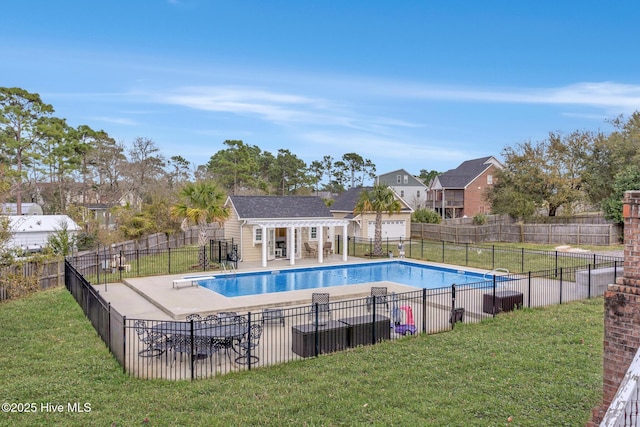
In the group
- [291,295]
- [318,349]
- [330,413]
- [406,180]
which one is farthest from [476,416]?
[406,180]

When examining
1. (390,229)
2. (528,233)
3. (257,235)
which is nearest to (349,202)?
(390,229)

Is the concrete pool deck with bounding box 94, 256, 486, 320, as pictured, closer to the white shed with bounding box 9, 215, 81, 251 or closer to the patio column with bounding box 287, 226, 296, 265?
the patio column with bounding box 287, 226, 296, 265

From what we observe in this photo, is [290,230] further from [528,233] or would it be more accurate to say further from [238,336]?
[528,233]

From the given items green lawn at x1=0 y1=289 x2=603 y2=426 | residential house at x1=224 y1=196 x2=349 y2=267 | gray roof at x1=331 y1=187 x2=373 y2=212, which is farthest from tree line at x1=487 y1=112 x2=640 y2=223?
green lawn at x1=0 y1=289 x2=603 y2=426

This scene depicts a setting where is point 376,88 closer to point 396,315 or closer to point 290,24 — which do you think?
point 290,24

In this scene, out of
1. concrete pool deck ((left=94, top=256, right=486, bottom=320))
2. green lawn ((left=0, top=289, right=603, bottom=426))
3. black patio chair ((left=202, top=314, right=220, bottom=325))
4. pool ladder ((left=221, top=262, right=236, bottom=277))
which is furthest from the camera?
pool ladder ((left=221, top=262, right=236, bottom=277))

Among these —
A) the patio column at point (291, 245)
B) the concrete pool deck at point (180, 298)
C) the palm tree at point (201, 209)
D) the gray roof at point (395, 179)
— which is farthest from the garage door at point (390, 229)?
the gray roof at point (395, 179)

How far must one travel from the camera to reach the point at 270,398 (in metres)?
7.11

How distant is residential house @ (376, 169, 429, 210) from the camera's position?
206ft

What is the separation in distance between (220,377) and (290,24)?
2044 cm

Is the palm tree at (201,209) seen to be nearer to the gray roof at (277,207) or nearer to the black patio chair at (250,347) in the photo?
the gray roof at (277,207)

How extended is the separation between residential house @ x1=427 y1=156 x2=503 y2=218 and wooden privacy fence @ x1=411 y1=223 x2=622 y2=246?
1761 centimetres

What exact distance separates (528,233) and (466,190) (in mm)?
19289

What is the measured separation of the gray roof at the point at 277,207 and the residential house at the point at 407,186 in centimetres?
3653
